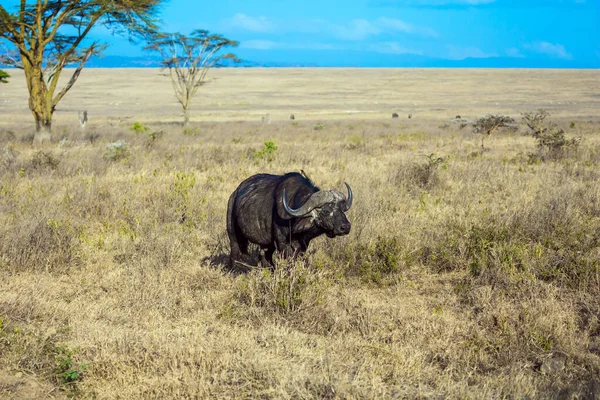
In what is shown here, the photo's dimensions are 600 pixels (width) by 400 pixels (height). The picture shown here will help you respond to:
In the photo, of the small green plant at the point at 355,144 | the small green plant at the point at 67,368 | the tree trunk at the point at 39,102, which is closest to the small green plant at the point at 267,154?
the small green plant at the point at 355,144

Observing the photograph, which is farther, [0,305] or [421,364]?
[0,305]

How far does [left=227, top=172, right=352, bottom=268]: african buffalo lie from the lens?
5.36 m

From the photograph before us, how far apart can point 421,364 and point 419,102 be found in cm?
5735

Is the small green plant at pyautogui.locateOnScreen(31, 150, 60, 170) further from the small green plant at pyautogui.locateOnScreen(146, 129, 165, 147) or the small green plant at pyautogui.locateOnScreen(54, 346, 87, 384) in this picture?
the small green plant at pyautogui.locateOnScreen(54, 346, 87, 384)

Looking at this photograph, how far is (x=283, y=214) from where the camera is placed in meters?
5.57

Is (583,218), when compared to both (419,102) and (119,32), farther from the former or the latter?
(419,102)

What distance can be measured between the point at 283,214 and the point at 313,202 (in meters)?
0.41

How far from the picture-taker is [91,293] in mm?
5855

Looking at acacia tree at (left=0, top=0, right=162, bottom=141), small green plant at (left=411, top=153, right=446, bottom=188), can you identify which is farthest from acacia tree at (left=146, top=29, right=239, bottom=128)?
small green plant at (left=411, top=153, right=446, bottom=188)

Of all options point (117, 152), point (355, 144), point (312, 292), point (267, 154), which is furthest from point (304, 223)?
point (355, 144)

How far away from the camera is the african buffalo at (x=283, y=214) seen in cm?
536

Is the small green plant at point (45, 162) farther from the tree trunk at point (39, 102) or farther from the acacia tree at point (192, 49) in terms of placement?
the acacia tree at point (192, 49)

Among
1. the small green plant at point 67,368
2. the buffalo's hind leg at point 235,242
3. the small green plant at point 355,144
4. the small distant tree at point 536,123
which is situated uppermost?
the small distant tree at point 536,123

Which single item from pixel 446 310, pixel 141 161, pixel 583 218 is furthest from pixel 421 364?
pixel 141 161
